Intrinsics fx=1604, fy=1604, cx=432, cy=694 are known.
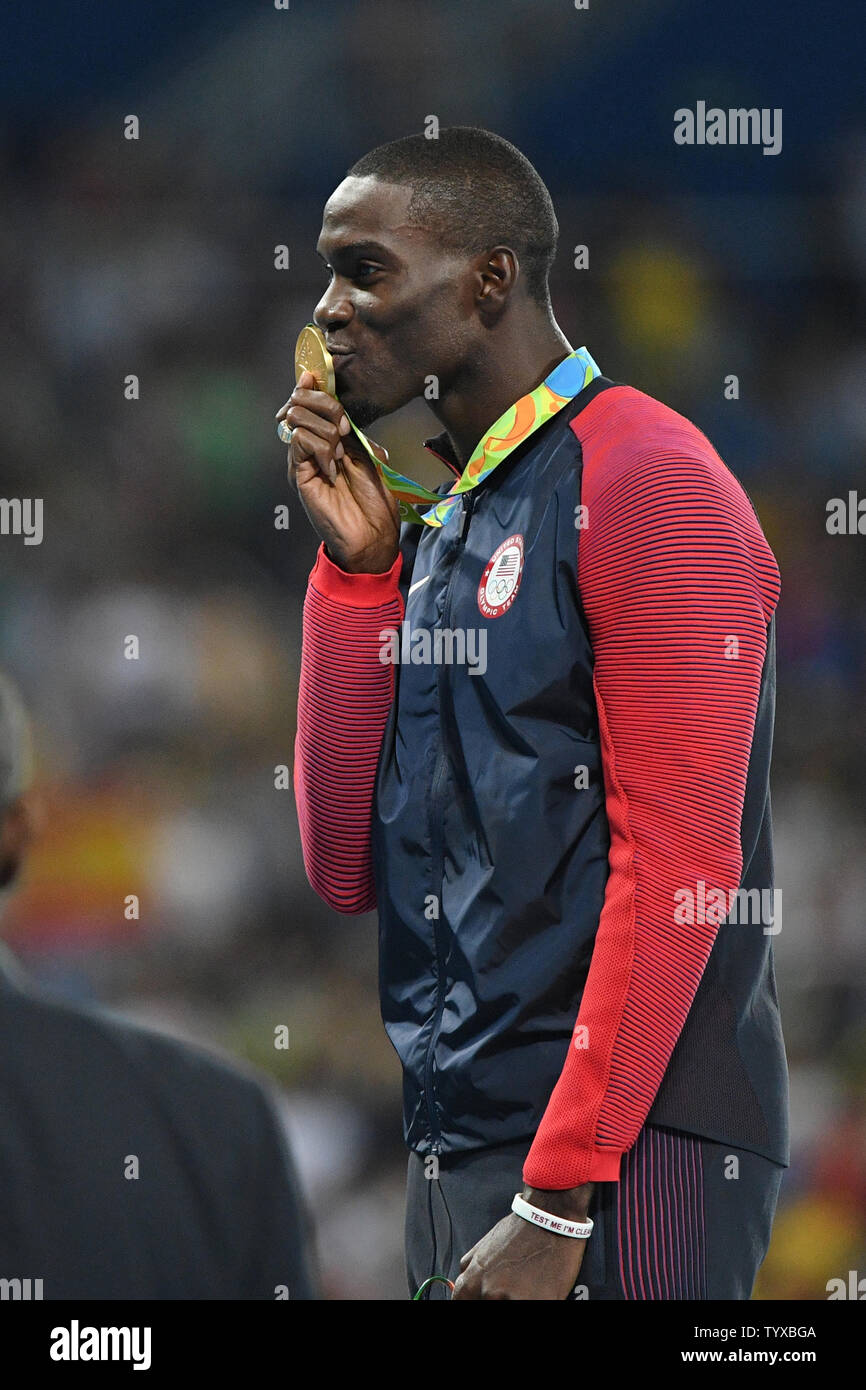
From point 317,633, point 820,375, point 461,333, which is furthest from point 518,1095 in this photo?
point 820,375

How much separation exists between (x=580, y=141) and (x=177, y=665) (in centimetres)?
169

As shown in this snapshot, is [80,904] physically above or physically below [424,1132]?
above

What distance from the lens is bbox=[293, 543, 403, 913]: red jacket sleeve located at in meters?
1.64

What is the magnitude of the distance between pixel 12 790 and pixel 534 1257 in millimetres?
581

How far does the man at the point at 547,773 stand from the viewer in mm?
1375

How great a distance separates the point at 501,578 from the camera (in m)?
1.49

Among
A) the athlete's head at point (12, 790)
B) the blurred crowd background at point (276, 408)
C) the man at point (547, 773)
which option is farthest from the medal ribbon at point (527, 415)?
the blurred crowd background at point (276, 408)

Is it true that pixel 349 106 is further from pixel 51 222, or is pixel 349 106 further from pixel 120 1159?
pixel 120 1159

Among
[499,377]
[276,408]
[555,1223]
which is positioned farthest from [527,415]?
[276,408]

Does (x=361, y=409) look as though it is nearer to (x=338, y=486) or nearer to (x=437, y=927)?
(x=338, y=486)

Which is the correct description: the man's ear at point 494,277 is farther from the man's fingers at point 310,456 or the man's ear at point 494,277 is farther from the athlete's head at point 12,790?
the athlete's head at point 12,790

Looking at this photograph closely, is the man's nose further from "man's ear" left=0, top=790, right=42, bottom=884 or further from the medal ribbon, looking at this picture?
"man's ear" left=0, top=790, right=42, bottom=884

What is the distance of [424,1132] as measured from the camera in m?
1.50

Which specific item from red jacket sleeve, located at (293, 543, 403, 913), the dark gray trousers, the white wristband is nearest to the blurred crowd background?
red jacket sleeve, located at (293, 543, 403, 913)
